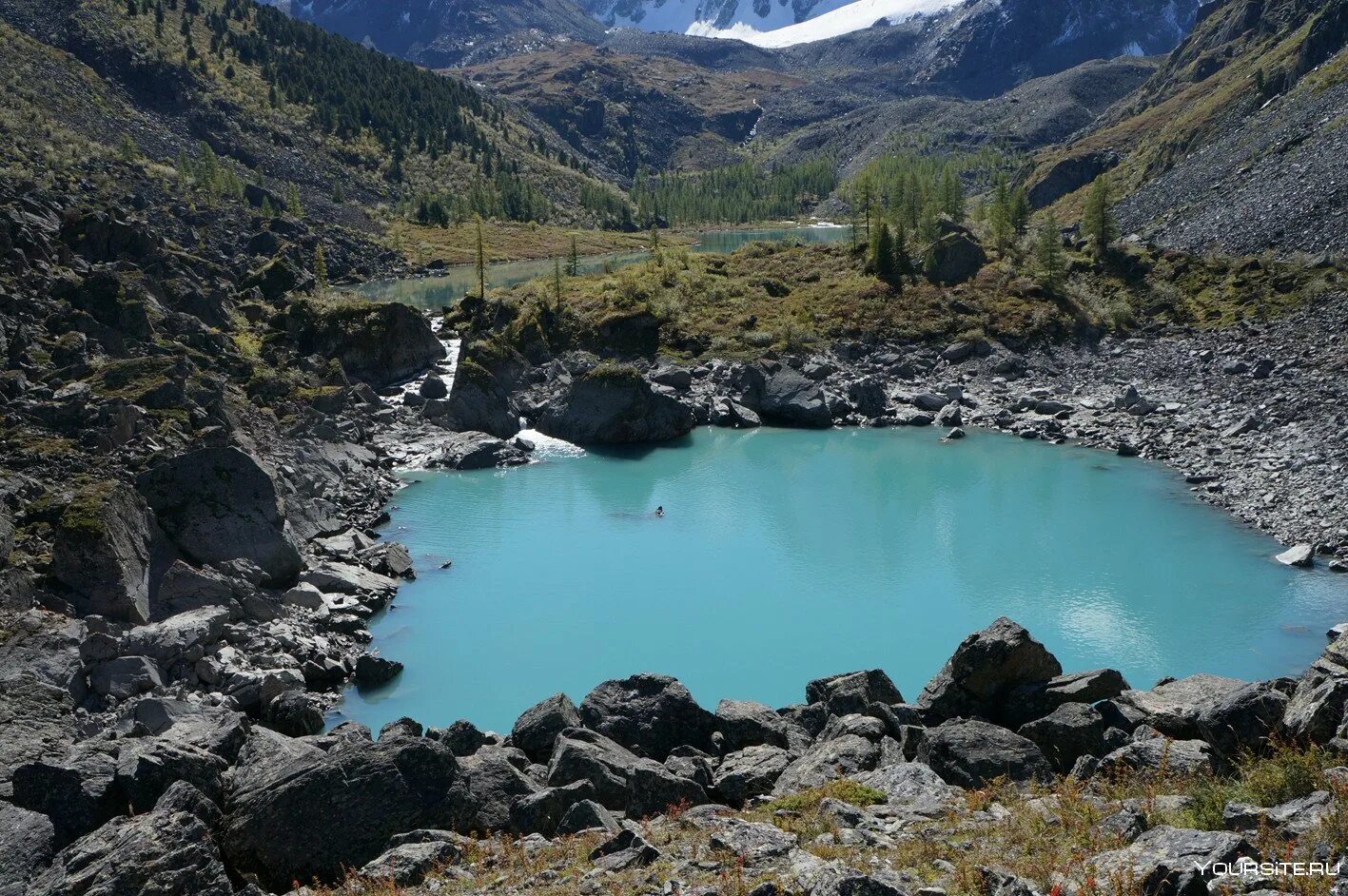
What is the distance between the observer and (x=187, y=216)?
3868 inches

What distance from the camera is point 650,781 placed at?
58.7 feet

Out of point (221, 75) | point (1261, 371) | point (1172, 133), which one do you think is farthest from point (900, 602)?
point (221, 75)

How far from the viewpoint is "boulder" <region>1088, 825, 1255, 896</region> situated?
1005 centimetres

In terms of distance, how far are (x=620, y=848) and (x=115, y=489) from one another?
2394cm

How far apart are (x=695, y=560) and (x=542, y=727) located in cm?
2131

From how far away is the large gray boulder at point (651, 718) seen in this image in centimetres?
2191

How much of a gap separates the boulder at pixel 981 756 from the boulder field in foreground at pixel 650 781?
5 centimetres

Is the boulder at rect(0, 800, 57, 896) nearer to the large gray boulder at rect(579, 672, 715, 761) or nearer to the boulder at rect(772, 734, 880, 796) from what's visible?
the large gray boulder at rect(579, 672, 715, 761)

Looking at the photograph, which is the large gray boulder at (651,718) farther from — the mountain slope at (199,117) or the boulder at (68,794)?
the mountain slope at (199,117)

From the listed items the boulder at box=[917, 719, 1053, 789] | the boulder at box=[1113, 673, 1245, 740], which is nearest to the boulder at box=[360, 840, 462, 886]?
the boulder at box=[917, 719, 1053, 789]

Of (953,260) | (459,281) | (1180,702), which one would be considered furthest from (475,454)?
(459,281)

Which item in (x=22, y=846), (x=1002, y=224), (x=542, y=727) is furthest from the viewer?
(x=1002, y=224)

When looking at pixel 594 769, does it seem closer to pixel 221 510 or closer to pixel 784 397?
pixel 221 510

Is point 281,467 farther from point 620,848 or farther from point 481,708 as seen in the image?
point 620,848
